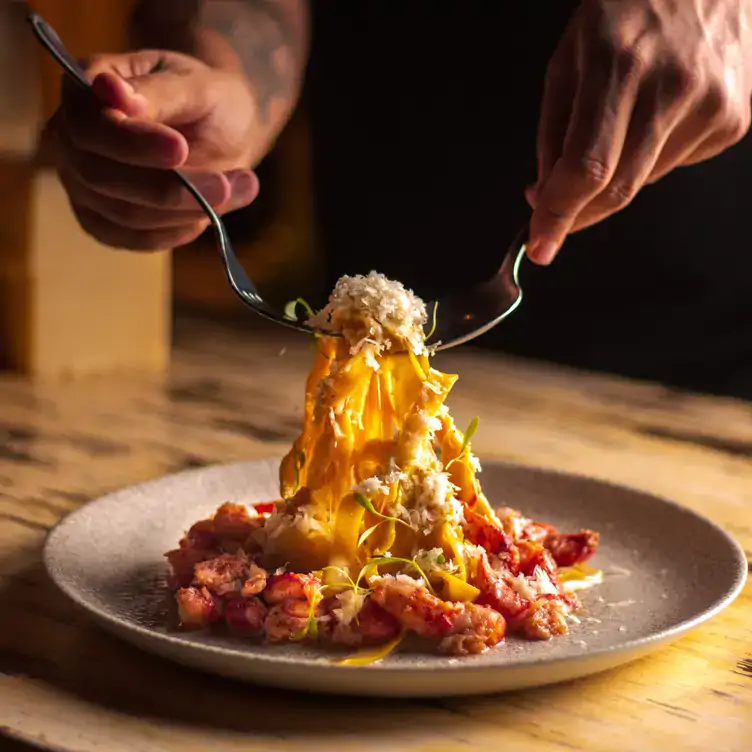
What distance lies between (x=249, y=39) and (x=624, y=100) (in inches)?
42.5

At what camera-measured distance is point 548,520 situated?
1497 millimetres

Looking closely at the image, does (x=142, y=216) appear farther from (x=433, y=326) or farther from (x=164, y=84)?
(x=433, y=326)

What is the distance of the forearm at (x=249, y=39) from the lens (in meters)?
2.19

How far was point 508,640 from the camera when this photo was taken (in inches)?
43.1

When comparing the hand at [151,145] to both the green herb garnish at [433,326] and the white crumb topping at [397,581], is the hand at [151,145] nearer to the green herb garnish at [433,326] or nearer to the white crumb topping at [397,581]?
the green herb garnish at [433,326]

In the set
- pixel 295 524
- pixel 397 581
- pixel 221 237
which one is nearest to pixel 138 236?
pixel 221 237

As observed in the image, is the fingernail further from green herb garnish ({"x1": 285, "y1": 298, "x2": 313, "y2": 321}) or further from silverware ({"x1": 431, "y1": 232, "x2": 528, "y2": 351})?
green herb garnish ({"x1": 285, "y1": 298, "x2": 313, "y2": 321})

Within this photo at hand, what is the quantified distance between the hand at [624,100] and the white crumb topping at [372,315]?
0.33 meters

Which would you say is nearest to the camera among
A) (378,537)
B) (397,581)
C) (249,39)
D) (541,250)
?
(397,581)

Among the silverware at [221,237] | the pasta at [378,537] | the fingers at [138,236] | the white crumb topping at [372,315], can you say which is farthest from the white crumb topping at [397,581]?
the fingers at [138,236]

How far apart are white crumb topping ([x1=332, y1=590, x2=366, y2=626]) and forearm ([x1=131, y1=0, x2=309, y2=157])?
1245 millimetres

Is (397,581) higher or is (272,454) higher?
(397,581)

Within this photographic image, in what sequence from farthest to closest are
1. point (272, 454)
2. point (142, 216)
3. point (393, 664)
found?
point (272, 454), point (142, 216), point (393, 664)

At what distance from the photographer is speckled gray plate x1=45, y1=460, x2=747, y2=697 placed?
0.93m
